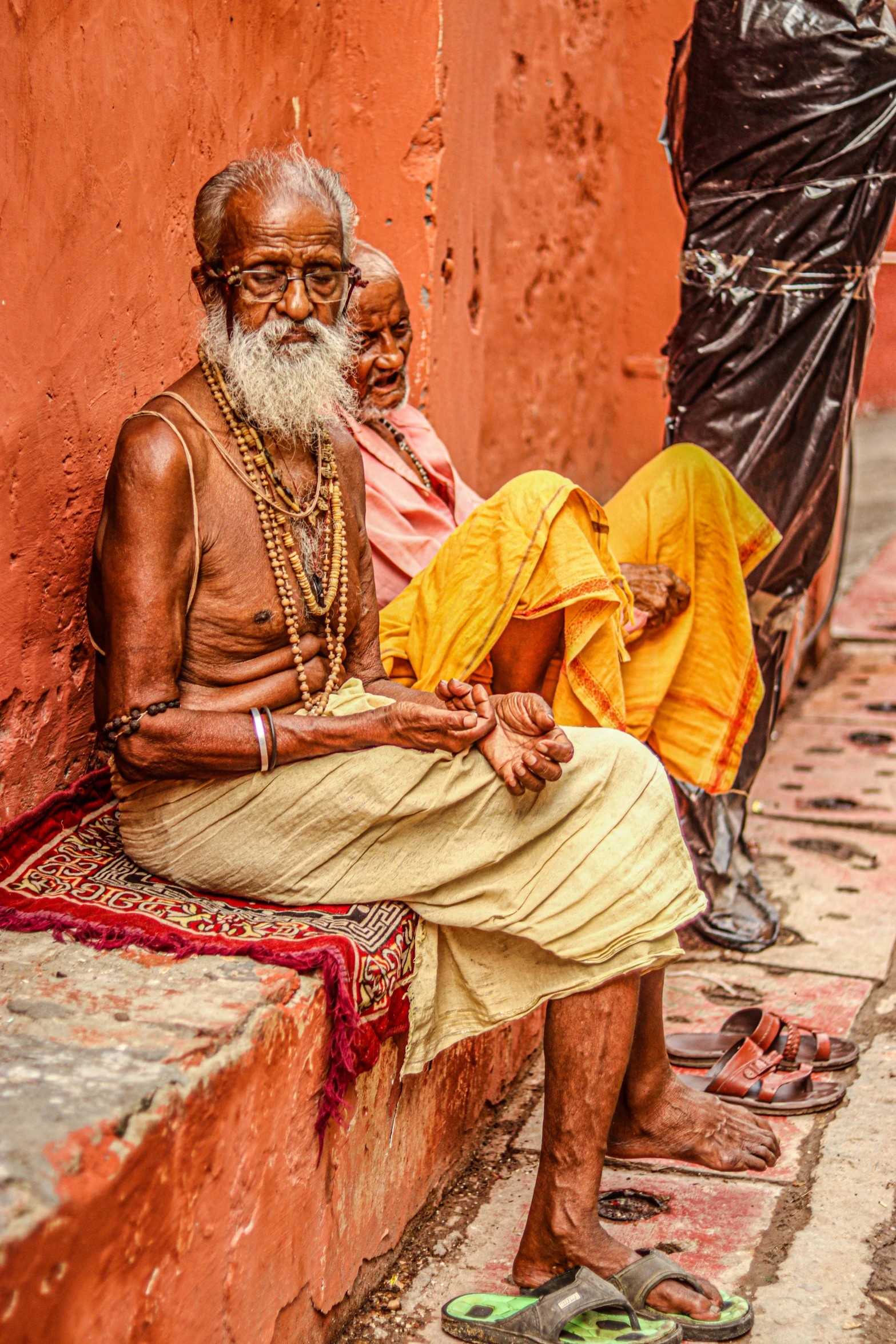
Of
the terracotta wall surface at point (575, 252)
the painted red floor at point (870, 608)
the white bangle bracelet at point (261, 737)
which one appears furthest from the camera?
the painted red floor at point (870, 608)

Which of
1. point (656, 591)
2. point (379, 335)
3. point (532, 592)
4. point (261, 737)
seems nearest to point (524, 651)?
point (532, 592)

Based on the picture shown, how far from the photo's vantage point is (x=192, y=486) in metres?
2.43

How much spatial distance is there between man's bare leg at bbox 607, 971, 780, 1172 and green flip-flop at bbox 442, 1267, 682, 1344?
0.46 meters

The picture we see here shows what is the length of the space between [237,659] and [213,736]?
256 mm

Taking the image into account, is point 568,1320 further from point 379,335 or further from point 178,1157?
point 379,335

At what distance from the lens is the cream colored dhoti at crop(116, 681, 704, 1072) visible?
2393 millimetres

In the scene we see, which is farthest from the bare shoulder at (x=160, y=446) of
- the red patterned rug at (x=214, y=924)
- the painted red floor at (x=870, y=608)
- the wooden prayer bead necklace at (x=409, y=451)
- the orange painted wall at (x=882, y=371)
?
the orange painted wall at (x=882, y=371)

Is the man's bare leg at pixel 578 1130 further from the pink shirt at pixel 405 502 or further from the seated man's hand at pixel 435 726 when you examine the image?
the pink shirt at pixel 405 502

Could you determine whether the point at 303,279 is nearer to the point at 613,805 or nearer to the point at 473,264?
the point at 613,805

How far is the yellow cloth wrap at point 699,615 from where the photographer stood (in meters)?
3.51

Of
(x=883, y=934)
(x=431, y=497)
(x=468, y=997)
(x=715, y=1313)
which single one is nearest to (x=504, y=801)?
(x=468, y=997)

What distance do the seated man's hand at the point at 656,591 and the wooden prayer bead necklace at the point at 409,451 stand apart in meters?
0.55

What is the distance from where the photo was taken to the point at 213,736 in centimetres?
238

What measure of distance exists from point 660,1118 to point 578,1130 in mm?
408
